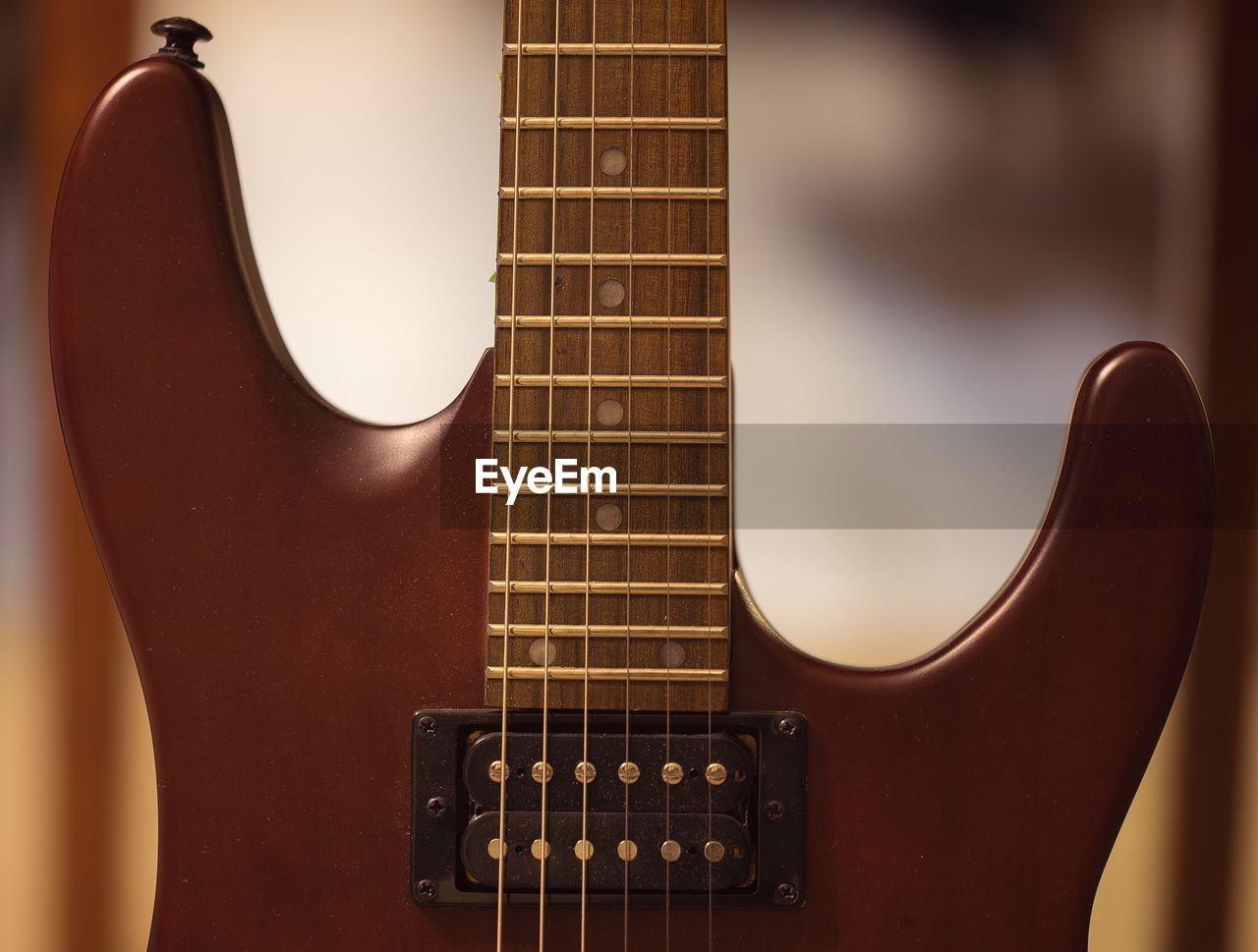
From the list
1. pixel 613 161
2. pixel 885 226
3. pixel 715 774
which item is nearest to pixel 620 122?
pixel 613 161

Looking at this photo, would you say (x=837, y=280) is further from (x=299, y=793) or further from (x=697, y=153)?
(x=299, y=793)

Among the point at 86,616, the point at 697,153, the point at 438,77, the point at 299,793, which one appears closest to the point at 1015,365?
the point at 697,153

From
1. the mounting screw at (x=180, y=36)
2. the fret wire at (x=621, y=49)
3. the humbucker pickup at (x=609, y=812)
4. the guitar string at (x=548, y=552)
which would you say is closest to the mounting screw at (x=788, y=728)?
the humbucker pickup at (x=609, y=812)

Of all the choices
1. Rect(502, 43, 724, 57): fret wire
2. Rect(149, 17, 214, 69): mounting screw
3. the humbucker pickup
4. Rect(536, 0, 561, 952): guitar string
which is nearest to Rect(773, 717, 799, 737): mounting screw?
the humbucker pickup

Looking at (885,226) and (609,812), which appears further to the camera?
(885,226)

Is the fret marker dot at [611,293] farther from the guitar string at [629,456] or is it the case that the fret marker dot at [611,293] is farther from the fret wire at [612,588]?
A: the fret wire at [612,588]

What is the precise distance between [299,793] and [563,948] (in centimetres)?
15

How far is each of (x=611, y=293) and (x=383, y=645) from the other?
0.21 metres

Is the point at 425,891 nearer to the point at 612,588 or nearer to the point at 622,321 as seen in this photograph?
the point at 612,588

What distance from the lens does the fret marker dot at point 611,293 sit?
1.57 feet

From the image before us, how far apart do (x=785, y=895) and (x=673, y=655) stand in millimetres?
127

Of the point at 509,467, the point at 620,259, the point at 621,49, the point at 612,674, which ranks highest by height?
the point at 621,49

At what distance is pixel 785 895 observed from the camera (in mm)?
450

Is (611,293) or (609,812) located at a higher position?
(611,293)
